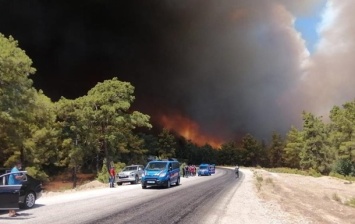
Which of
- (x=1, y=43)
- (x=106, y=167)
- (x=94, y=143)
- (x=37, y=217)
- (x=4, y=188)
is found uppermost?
(x=1, y=43)

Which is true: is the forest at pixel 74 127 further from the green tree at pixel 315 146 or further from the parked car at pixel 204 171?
the parked car at pixel 204 171

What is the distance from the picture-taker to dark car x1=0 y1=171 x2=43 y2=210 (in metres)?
14.7

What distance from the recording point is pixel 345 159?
77.5m

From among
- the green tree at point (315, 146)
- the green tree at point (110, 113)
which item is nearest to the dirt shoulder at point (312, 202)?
the green tree at point (110, 113)

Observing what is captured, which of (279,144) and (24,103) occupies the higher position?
(279,144)

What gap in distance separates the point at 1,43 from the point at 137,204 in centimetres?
2391

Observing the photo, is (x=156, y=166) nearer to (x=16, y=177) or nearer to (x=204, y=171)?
(x=16, y=177)

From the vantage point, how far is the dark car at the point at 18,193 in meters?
14.7

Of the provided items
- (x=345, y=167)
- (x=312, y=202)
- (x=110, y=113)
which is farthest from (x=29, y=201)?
(x=345, y=167)

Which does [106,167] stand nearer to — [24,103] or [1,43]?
[24,103]

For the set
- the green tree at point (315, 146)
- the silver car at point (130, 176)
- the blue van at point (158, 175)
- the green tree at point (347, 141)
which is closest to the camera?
the blue van at point (158, 175)

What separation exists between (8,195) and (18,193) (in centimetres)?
40

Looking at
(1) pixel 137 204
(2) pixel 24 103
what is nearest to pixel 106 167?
(2) pixel 24 103

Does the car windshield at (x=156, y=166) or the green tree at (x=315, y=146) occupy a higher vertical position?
the green tree at (x=315, y=146)
